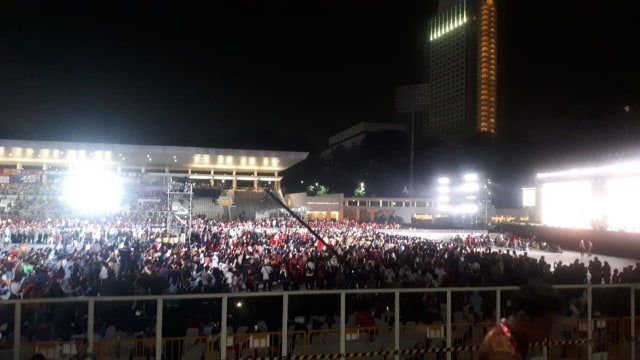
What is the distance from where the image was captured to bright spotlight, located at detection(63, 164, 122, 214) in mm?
29422

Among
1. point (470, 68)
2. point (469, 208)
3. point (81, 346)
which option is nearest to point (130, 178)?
point (469, 208)

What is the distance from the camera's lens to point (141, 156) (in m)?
55.2

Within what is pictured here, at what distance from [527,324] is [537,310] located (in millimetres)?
83

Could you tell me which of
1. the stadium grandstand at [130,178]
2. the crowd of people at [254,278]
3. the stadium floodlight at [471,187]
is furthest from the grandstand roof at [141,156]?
the crowd of people at [254,278]

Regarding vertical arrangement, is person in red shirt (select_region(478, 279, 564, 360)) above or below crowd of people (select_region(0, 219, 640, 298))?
above

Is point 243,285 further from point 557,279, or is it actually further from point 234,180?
point 234,180

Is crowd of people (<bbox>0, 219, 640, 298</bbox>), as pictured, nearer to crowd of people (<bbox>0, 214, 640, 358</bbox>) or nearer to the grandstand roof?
crowd of people (<bbox>0, 214, 640, 358</bbox>)

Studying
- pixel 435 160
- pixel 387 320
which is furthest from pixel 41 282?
pixel 435 160

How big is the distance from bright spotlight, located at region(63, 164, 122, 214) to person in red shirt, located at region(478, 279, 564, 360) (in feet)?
Result: 99.3

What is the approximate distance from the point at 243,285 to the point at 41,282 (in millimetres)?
4288

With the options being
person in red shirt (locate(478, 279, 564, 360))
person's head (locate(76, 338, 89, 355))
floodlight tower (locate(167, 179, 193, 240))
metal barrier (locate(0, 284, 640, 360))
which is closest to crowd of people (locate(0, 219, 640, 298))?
metal barrier (locate(0, 284, 640, 360))

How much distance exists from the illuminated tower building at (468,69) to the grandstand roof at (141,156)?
44915mm

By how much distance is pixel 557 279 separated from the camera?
11539mm

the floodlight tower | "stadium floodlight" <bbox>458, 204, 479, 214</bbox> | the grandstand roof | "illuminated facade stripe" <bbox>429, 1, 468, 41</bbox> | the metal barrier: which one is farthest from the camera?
"illuminated facade stripe" <bbox>429, 1, 468, 41</bbox>
